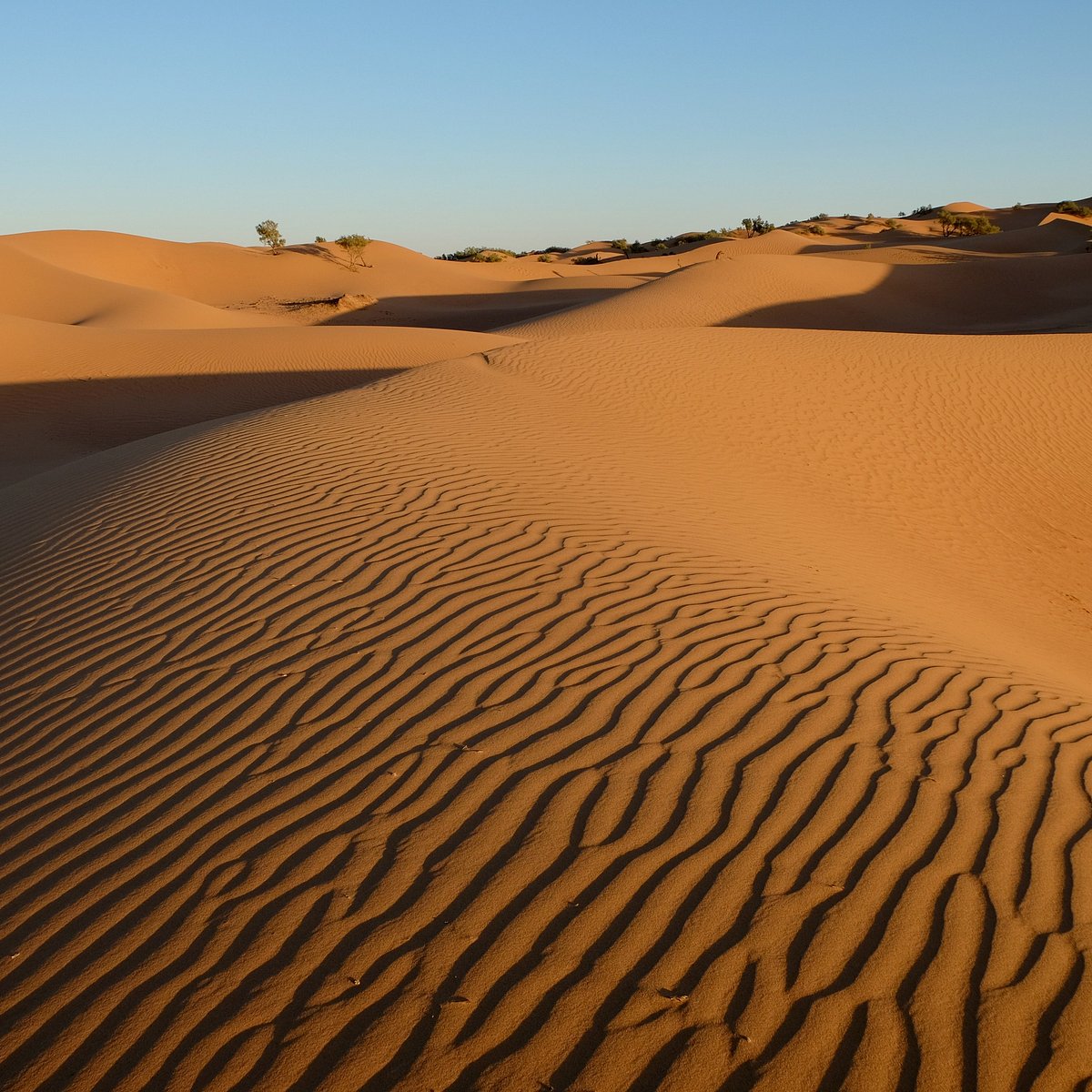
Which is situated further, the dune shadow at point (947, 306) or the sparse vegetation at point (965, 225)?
the sparse vegetation at point (965, 225)

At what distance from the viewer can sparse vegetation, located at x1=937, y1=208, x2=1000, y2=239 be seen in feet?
170

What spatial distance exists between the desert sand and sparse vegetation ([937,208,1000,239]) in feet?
159

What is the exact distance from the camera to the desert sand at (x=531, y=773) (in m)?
2.58

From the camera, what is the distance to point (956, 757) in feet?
12.4

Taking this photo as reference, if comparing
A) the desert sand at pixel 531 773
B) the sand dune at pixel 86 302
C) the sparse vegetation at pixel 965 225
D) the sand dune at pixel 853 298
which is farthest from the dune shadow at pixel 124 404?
the sparse vegetation at pixel 965 225

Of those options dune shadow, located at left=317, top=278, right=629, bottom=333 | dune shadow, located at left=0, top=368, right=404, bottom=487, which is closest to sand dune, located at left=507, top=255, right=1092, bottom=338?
dune shadow, located at left=317, top=278, right=629, bottom=333

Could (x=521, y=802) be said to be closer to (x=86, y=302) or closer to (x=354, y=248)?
(x=86, y=302)

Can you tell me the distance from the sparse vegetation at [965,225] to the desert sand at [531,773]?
159 ft

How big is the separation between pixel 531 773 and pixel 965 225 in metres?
58.9

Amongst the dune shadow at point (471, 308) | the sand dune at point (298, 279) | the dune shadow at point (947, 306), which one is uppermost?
the sand dune at point (298, 279)

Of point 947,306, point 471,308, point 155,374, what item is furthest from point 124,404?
point 947,306

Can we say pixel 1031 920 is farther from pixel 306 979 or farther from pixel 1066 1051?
pixel 306 979

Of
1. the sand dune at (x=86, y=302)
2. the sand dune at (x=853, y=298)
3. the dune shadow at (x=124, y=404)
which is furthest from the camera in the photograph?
the sand dune at (x=86, y=302)

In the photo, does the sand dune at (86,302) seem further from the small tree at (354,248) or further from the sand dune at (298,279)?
the small tree at (354,248)
